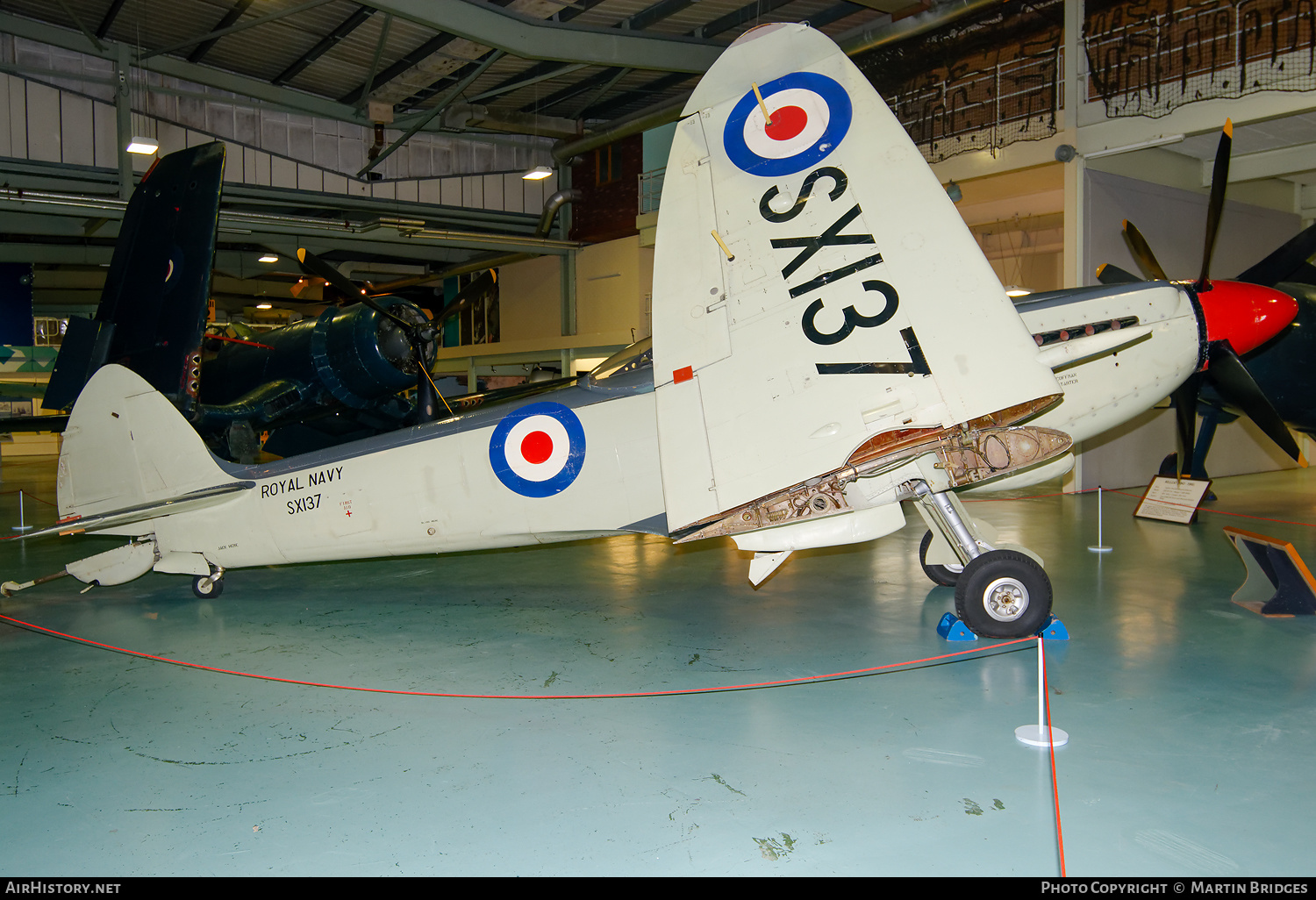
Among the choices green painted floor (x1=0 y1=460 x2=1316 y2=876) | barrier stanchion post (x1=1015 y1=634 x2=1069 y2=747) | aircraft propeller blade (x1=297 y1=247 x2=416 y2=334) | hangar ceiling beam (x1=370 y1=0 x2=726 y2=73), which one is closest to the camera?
green painted floor (x1=0 y1=460 x2=1316 y2=876)

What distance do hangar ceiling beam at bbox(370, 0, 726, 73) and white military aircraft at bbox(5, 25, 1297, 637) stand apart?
7632 mm

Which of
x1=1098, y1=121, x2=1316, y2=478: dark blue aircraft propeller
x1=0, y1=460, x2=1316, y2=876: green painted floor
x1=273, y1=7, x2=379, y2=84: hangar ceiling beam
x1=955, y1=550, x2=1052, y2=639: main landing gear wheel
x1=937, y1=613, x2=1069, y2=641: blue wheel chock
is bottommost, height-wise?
x1=0, y1=460, x2=1316, y2=876: green painted floor

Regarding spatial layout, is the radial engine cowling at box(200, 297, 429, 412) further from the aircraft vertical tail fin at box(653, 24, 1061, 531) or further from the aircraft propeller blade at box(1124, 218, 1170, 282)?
the aircraft propeller blade at box(1124, 218, 1170, 282)

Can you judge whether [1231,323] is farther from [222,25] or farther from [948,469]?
[222,25]

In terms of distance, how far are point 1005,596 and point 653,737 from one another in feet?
8.01

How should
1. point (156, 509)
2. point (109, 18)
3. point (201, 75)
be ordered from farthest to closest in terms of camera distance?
point (201, 75) → point (109, 18) → point (156, 509)

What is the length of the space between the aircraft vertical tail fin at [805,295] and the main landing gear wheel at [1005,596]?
0.87 meters

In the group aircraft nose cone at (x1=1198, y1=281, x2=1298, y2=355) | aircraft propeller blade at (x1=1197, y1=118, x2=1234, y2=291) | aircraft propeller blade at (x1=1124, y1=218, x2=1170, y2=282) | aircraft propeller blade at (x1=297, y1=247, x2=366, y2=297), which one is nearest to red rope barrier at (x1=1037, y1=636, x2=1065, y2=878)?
aircraft nose cone at (x1=1198, y1=281, x2=1298, y2=355)

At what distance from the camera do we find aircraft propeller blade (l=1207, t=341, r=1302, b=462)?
6.36 m

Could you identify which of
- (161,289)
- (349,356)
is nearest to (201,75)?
(161,289)

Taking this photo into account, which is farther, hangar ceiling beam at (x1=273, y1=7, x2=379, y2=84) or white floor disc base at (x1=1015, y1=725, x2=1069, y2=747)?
hangar ceiling beam at (x1=273, y1=7, x2=379, y2=84)

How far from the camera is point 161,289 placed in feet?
28.3

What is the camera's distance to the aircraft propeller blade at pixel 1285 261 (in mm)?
7570

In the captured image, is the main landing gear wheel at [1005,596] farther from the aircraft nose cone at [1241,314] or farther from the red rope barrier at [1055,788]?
the aircraft nose cone at [1241,314]
